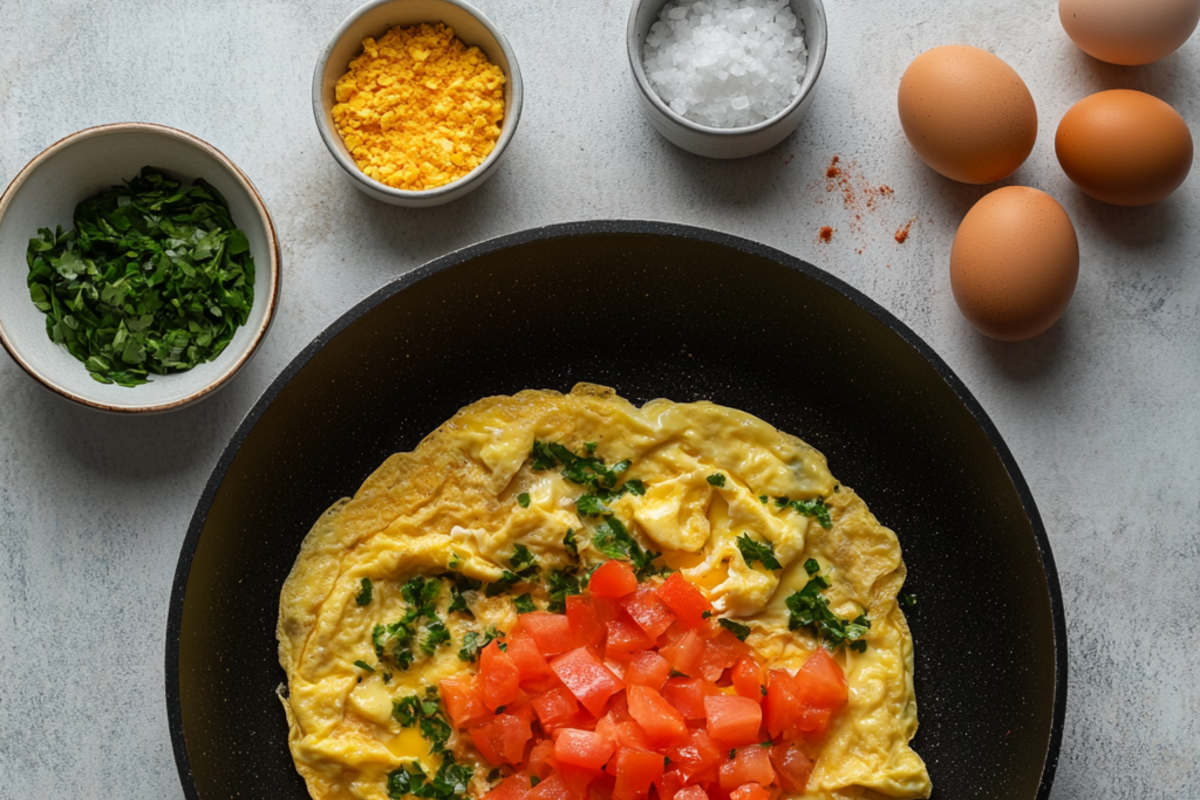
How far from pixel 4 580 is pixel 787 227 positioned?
2967 mm

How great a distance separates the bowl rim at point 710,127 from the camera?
2.99 meters

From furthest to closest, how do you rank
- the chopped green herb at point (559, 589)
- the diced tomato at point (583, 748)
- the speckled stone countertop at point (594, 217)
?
the speckled stone countertop at point (594, 217) < the chopped green herb at point (559, 589) < the diced tomato at point (583, 748)

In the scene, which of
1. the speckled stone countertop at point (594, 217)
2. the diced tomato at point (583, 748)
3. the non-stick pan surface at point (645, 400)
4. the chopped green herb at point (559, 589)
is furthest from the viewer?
the speckled stone countertop at point (594, 217)

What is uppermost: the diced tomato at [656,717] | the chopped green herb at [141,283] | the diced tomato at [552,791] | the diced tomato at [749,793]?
the chopped green herb at [141,283]

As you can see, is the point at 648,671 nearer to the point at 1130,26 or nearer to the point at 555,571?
the point at 555,571

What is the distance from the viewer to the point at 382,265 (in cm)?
324

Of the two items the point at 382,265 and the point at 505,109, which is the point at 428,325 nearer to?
the point at 382,265

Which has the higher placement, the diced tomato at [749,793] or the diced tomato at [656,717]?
the diced tomato at [656,717]

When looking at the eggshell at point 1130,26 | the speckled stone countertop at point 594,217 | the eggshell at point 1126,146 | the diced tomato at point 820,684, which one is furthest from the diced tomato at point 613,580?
the eggshell at point 1130,26

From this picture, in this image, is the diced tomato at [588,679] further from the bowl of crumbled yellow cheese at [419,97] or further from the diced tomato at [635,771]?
the bowl of crumbled yellow cheese at [419,97]

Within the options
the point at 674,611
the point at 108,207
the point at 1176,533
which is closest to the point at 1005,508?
the point at 1176,533

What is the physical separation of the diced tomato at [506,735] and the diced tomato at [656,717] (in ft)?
1.10

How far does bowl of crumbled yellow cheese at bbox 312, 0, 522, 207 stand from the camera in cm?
303

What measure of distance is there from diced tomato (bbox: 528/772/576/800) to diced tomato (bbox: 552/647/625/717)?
23cm
